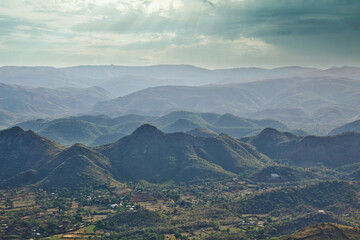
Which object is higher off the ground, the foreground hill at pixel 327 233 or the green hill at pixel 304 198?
the foreground hill at pixel 327 233

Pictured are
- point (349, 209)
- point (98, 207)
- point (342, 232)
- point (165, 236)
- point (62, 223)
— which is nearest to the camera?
point (342, 232)

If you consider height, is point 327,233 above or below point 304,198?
above

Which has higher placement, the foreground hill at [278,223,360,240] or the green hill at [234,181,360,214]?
the foreground hill at [278,223,360,240]

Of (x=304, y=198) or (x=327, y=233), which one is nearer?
(x=327, y=233)

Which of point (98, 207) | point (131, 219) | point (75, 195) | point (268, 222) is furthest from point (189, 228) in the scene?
point (75, 195)

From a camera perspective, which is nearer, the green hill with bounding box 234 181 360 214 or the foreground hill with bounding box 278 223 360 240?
the foreground hill with bounding box 278 223 360 240

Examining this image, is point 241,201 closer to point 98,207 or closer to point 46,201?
point 98,207

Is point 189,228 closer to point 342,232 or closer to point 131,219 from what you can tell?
point 131,219

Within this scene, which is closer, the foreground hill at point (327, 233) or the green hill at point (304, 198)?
the foreground hill at point (327, 233)

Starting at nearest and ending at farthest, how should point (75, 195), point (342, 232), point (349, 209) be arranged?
point (342, 232), point (349, 209), point (75, 195)

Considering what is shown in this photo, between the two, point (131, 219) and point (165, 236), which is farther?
point (131, 219)
